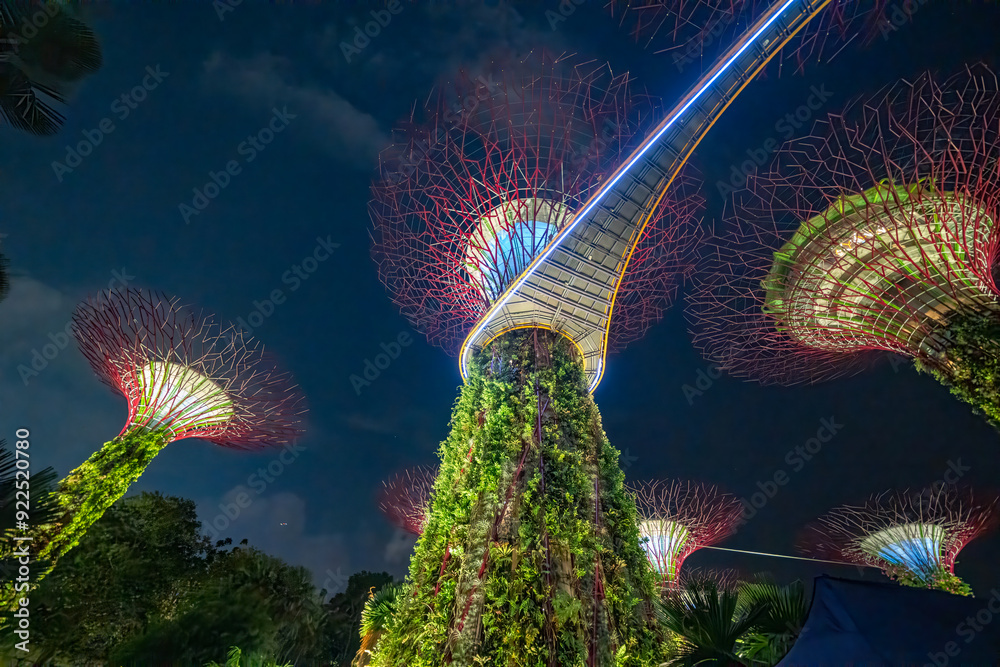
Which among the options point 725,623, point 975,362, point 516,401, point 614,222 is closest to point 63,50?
point 516,401

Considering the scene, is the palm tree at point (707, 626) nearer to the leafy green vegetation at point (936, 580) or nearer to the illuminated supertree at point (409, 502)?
the illuminated supertree at point (409, 502)

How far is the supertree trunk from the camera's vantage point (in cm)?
599

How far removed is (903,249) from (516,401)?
342 inches

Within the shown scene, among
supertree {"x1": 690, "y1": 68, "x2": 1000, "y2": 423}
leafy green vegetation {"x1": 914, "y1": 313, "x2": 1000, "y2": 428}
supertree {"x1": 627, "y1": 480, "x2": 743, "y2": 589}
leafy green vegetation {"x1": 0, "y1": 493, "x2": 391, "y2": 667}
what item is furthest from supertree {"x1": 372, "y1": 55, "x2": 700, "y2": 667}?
supertree {"x1": 627, "y1": 480, "x2": 743, "y2": 589}

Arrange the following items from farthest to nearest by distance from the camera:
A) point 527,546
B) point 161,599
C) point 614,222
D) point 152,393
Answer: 1. point 161,599
2. point 152,393
3. point 614,222
4. point 527,546

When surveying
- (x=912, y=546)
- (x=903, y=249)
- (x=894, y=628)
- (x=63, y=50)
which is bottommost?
(x=894, y=628)

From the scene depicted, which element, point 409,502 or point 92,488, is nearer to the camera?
point 92,488

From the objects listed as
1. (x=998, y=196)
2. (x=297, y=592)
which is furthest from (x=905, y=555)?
(x=297, y=592)

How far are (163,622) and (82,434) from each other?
13.9 m

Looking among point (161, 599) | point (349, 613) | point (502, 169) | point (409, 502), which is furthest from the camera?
point (349, 613)

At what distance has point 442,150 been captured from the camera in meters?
10.3

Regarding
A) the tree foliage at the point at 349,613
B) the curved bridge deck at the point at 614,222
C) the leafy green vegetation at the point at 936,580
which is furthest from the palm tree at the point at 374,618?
the tree foliage at the point at 349,613

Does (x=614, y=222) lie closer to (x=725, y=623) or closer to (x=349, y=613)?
(x=725, y=623)

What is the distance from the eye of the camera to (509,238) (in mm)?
10078
